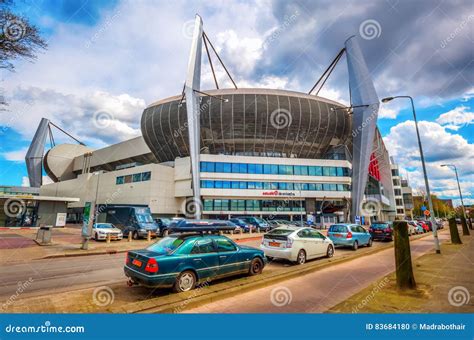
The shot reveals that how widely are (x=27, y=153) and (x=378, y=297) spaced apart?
363ft

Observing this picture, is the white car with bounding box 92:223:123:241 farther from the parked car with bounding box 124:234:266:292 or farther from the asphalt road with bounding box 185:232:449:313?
the asphalt road with bounding box 185:232:449:313

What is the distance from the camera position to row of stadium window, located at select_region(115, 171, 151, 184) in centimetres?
4616

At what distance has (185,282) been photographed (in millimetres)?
6254

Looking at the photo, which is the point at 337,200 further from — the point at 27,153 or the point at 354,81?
the point at 27,153

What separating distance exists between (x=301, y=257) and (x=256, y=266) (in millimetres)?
2867

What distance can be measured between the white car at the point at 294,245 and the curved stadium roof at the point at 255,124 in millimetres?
42516

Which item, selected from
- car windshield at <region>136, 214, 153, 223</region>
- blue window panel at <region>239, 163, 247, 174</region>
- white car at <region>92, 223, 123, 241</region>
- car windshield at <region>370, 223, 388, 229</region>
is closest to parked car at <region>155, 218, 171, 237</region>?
car windshield at <region>136, 214, 153, 223</region>

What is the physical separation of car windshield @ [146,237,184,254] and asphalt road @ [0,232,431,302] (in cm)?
104

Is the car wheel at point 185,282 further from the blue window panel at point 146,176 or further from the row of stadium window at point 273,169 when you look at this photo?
the blue window panel at point 146,176

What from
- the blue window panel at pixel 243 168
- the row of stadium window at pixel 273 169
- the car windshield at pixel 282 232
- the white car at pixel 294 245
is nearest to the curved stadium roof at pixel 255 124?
the row of stadium window at pixel 273 169

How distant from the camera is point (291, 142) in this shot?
5478cm

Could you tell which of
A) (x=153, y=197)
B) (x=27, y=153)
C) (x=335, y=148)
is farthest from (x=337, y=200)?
(x=27, y=153)

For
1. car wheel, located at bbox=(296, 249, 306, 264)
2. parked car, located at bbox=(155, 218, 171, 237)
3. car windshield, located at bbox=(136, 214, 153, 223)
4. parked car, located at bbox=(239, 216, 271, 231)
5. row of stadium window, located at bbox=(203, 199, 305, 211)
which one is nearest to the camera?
car wheel, located at bbox=(296, 249, 306, 264)

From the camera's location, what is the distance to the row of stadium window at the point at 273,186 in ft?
151
